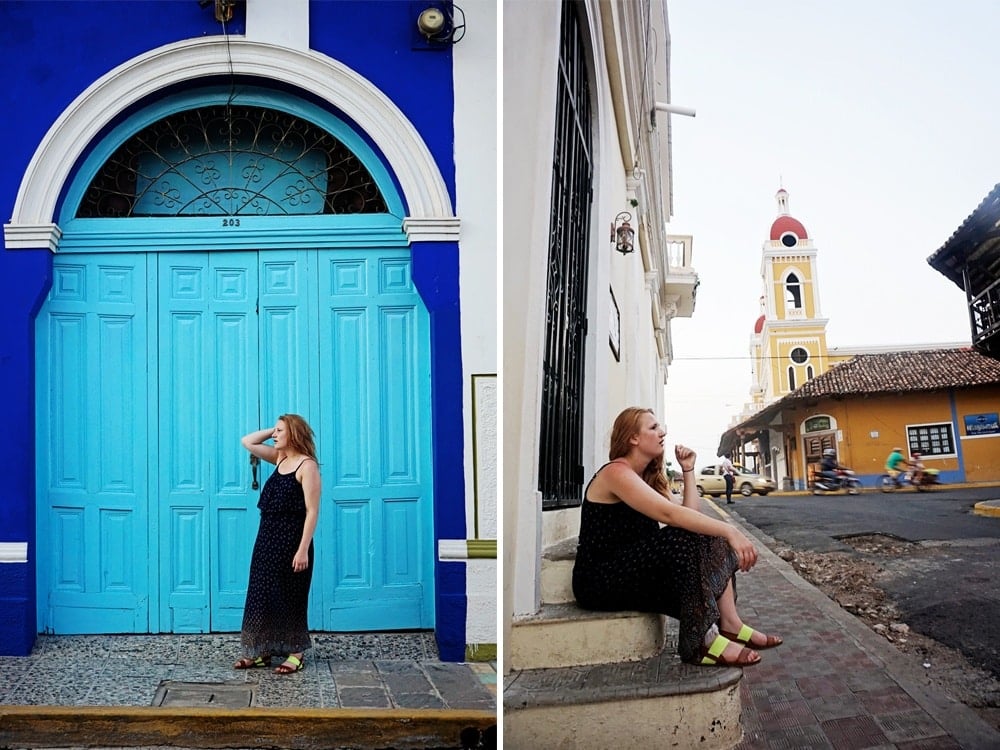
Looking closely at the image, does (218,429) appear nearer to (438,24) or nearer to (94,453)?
(94,453)

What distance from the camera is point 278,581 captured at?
317 centimetres

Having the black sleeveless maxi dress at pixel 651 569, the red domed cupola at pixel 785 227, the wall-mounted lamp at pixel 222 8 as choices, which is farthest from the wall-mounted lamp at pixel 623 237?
the wall-mounted lamp at pixel 222 8

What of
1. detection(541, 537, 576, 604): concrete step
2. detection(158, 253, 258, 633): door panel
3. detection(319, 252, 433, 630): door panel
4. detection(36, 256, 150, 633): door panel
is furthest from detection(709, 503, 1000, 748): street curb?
detection(36, 256, 150, 633): door panel

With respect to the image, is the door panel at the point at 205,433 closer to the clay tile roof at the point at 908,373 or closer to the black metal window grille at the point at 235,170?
the black metal window grille at the point at 235,170

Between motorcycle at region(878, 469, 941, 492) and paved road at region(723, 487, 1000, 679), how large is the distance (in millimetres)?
14

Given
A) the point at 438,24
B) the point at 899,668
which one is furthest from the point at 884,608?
the point at 438,24

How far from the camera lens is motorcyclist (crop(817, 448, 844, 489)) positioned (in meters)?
Answer: 1.65

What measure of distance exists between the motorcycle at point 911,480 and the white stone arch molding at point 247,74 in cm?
216

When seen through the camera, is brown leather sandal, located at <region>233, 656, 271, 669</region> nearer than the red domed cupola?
No

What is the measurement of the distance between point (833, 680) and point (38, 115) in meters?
3.31

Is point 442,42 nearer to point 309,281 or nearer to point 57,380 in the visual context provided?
point 309,281

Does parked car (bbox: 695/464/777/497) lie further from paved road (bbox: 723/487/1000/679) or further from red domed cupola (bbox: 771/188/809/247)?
red domed cupola (bbox: 771/188/809/247)

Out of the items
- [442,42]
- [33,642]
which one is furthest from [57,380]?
[442,42]

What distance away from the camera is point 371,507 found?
3531 mm
